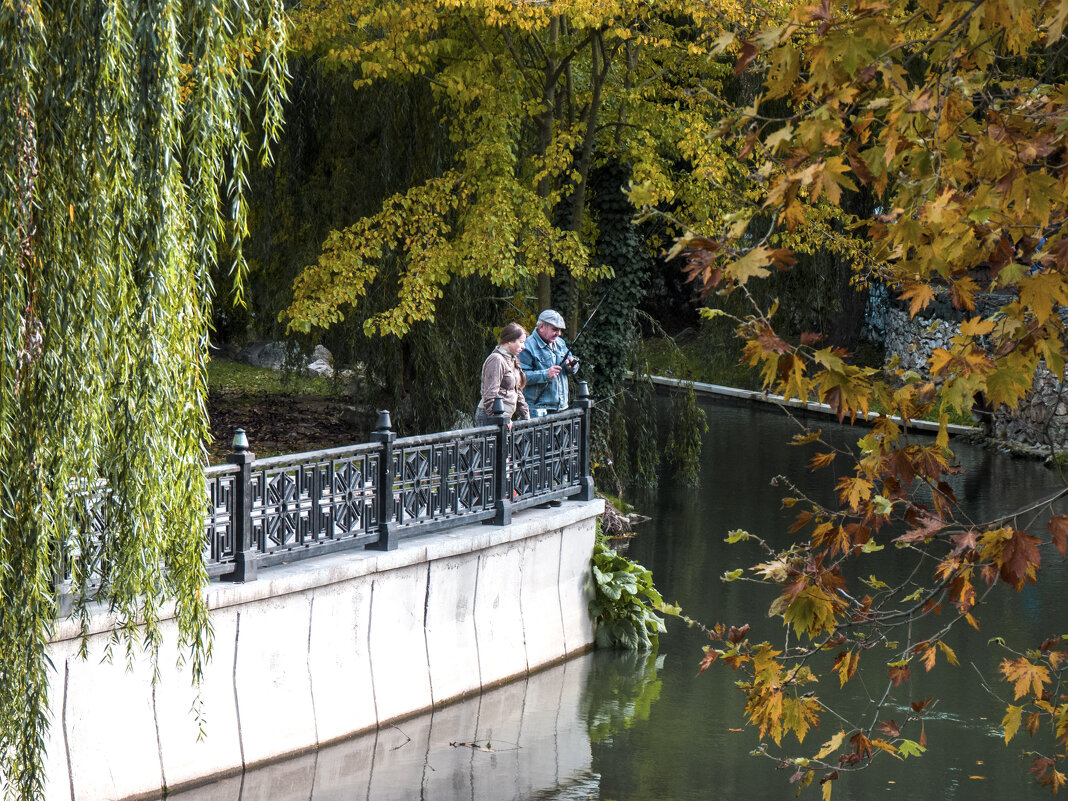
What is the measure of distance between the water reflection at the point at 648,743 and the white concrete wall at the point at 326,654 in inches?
8.7

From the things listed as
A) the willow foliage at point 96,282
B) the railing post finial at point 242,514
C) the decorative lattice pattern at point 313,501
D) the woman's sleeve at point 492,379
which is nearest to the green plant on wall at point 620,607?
the woman's sleeve at point 492,379

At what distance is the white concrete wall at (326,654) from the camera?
788cm

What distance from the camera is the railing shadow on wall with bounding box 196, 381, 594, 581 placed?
877 cm

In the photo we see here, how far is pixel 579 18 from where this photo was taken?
16.0 metres

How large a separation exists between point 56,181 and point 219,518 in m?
3.28

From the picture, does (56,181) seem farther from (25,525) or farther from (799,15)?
(799,15)

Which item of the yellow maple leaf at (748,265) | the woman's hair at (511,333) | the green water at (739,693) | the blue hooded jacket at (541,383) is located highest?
the yellow maple leaf at (748,265)

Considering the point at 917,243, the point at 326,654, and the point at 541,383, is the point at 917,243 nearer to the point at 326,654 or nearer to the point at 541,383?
the point at 326,654

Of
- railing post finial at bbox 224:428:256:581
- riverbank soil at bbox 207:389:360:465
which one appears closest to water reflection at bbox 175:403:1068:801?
railing post finial at bbox 224:428:256:581

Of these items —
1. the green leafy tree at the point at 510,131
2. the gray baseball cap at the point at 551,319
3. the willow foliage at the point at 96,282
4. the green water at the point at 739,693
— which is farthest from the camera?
the green leafy tree at the point at 510,131

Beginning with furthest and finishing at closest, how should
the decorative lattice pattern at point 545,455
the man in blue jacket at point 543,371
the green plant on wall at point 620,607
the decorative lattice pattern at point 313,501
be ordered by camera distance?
the man in blue jacket at point 543,371 → the green plant on wall at point 620,607 → the decorative lattice pattern at point 545,455 → the decorative lattice pattern at point 313,501

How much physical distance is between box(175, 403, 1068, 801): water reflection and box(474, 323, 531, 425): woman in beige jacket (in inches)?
88.5

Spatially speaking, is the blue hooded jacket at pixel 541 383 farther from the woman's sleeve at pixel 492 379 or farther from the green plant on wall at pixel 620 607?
the green plant on wall at pixel 620 607

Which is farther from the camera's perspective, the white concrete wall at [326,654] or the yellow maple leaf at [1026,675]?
the white concrete wall at [326,654]
